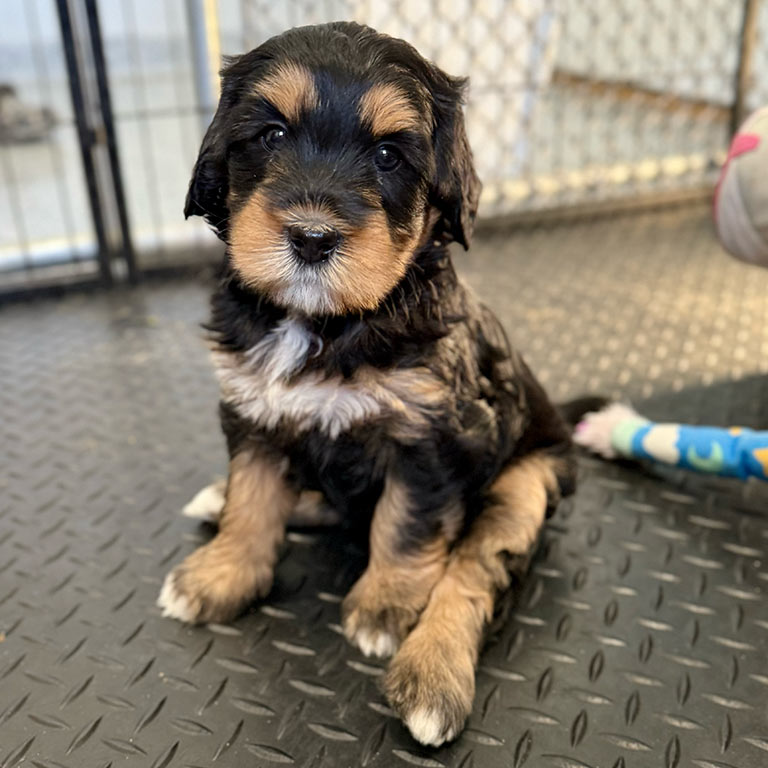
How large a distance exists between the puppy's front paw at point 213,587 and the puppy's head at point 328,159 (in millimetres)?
648

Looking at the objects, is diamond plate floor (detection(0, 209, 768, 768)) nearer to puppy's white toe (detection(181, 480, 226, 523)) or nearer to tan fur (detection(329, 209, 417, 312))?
puppy's white toe (detection(181, 480, 226, 523))

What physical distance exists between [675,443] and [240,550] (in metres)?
1.17

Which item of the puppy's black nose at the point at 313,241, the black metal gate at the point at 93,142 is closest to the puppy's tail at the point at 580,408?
the puppy's black nose at the point at 313,241

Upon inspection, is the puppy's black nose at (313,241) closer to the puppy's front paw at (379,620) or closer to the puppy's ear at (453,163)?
the puppy's ear at (453,163)

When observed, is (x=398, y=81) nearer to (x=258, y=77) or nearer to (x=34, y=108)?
(x=258, y=77)

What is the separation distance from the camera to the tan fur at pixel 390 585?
5.96ft

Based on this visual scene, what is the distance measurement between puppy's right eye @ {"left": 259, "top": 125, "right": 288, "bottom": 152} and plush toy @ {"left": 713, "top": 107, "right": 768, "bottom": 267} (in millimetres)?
1458

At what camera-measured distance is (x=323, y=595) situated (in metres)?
2.00

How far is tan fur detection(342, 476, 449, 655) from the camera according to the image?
5.96ft

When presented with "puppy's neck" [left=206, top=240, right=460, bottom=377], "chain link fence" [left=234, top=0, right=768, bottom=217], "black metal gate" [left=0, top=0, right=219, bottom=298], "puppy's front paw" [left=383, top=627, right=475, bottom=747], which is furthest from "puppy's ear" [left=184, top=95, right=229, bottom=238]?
"chain link fence" [left=234, top=0, right=768, bottom=217]

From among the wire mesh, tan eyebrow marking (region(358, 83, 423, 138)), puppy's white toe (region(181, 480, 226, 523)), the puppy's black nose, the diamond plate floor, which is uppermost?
tan eyebrow marking (region(358, 83, 423, 138))

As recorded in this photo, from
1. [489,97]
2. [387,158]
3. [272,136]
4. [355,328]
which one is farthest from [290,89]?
[489,97]

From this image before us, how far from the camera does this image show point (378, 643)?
1818 mm

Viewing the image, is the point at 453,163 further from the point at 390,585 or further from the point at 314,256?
the point at 390,585
